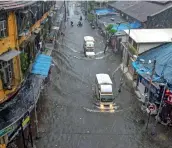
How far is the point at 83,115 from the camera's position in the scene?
2972cm

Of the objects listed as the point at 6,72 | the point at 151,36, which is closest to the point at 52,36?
the point at 151,36

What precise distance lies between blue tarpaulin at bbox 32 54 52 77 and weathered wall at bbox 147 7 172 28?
2380 centimetres

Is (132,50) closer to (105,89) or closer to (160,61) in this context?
(160,61)

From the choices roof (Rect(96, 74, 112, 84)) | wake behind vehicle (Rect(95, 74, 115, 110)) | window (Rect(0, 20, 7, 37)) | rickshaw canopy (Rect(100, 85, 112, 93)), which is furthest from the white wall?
window (Rect(0, 20, 7, 37))

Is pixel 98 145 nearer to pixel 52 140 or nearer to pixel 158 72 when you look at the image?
pixel 52 140

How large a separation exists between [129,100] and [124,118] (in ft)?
15.5

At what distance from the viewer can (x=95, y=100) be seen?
3316cm

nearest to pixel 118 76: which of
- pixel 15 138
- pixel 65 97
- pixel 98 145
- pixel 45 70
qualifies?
pixel 65 97

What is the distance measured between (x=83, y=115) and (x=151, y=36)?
57.6ft

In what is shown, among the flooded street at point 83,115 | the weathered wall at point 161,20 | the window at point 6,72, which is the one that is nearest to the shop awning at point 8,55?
the window at point 6,72

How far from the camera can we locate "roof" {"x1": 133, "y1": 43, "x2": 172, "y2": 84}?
29.3 meters

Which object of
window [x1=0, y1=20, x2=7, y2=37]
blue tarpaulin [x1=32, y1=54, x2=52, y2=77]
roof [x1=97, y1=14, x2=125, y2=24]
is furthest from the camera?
roof [x1=97, y1=14, x2=125, y2=24]

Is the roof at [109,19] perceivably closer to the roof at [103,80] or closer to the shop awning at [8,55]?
the roof at [103,80]

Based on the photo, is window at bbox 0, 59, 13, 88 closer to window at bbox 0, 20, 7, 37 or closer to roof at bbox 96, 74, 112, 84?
window at bbox 0, 20, 7, 37
